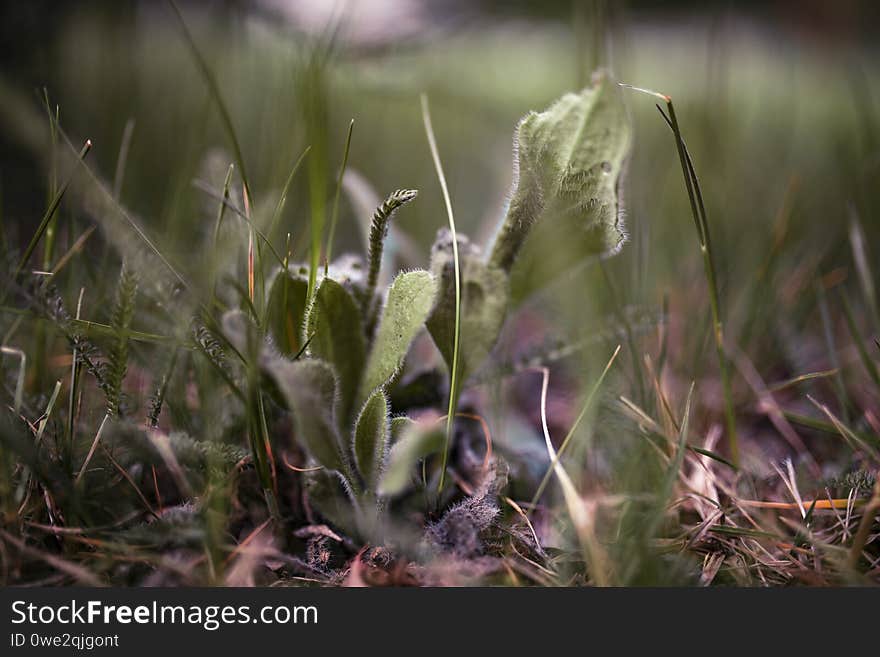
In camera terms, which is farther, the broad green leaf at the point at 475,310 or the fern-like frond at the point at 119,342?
the broad green leaf at the point at 475,310

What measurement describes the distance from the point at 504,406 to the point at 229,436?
1.14 ft

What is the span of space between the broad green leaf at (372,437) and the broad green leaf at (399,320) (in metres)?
0.03

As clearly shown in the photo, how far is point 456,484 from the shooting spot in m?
0.78

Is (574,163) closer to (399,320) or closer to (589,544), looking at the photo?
(399,320)

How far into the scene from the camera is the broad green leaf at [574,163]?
2.46 feet

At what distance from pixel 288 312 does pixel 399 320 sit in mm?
153

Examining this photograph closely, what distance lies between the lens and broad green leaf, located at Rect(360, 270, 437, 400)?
67cm

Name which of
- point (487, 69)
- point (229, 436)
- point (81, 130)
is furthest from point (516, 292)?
point (487, 69)

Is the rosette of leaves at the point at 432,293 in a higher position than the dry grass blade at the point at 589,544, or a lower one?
higher

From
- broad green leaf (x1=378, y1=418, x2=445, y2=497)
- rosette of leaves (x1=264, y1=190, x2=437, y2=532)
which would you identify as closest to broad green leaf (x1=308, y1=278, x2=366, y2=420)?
rosette of leaves (x1=264, y1=190, x2=437, y2=532)

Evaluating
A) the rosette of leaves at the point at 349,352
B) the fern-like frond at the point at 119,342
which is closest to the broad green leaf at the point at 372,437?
the rosette of leaves at the point at 349,352

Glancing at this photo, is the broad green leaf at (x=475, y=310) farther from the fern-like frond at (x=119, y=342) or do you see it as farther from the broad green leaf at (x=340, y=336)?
the fern-like frond at (x=119, y=342)

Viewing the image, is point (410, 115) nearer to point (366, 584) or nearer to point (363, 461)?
point (363, 461)

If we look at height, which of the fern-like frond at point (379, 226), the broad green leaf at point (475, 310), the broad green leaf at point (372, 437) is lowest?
the broad green leaf at point (372, 437)
